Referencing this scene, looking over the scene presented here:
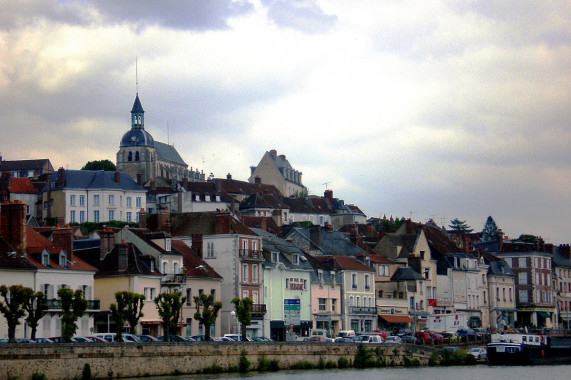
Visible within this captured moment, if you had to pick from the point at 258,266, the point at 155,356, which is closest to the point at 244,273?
the point at 258,266

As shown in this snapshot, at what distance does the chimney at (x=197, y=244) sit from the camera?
84625 mm

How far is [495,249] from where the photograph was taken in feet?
432

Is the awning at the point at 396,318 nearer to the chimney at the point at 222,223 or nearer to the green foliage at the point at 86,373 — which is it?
the chimney at the point at 222,223

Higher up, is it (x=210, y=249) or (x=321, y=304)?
(x=210, y=249)

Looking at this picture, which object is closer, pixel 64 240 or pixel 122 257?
pixel 64 240

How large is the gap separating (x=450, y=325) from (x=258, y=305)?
21.1 metres

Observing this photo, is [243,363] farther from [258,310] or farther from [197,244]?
[197,244]

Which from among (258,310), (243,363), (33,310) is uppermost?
(33,310)

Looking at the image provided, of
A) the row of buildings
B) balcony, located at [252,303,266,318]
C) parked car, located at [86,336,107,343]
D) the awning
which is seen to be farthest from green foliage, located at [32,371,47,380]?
the awning

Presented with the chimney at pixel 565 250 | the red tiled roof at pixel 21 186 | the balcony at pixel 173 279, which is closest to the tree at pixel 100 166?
the red tiled roof at pixel 21 186

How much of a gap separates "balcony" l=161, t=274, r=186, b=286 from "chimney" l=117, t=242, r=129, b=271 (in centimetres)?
361

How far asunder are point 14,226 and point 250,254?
75.7 feet

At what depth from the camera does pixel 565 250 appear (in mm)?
142750

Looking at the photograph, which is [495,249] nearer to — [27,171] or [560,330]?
[560,330]
